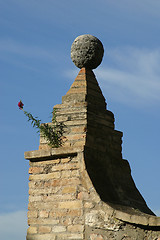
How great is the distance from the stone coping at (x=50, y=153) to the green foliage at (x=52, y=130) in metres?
0.19

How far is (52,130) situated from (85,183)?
1.15 m

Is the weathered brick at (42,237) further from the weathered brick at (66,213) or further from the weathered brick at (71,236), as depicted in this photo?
the weathered brick at (66,213)

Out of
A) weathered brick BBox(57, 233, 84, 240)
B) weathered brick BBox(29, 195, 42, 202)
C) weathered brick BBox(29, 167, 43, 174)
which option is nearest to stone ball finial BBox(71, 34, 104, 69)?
weathered brick BBox(29, 167, 43, 174)

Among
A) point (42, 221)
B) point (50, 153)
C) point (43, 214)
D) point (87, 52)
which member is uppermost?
point (87, 52)

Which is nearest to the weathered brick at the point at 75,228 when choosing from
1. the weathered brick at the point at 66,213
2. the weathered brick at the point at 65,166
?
the weathered brick at the point at 66,213

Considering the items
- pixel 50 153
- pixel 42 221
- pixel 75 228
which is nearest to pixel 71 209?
pixel 75 228

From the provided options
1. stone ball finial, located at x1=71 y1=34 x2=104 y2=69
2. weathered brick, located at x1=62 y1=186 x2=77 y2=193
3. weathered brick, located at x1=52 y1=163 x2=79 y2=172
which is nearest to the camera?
weathered brick, located at x1=62 y1=186 x2=77 y2=193

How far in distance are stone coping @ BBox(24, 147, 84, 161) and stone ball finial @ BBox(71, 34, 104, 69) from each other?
1.67 metres

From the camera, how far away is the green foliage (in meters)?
7.70

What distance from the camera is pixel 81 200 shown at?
7.05m

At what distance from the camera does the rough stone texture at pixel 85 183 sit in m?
6.75

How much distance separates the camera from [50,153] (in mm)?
7543

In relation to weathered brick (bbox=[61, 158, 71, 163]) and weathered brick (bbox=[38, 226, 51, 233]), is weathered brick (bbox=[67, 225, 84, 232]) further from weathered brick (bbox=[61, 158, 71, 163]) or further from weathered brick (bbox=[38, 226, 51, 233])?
weathered brick (bbox=[61, 158, 71, 163])

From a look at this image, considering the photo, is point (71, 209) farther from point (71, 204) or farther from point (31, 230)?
point (31, 230)
